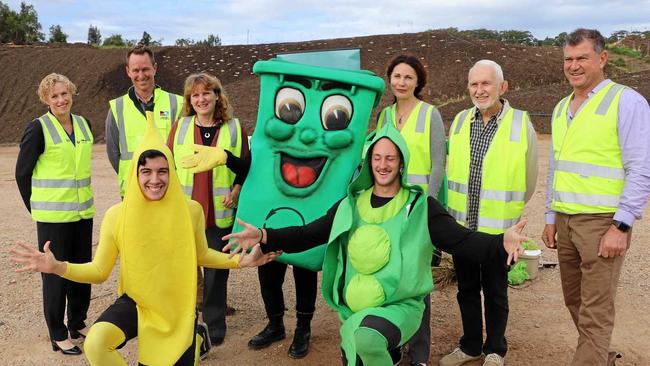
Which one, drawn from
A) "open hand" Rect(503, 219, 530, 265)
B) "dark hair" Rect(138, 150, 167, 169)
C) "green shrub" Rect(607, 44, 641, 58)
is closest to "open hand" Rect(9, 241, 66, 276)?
"dark hair" Rect(138, 150, 167, 169)

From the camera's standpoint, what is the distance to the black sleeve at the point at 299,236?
310 cm

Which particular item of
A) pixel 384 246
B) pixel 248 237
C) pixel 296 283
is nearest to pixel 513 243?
pixel 384 246

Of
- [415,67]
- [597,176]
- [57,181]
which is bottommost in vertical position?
[57,181]

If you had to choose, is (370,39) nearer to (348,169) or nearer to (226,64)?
(226,64)

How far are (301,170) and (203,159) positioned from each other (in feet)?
1.99

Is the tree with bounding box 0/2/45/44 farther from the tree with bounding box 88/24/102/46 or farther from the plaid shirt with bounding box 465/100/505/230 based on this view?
the plaid shirt with bounding box 465/100/505/230

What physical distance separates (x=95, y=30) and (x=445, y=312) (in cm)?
3741

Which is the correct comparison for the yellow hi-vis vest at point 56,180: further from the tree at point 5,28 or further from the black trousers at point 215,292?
the tree at point 5,28

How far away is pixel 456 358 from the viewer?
3760mm

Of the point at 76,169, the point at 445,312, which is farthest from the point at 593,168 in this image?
the point at 76,169

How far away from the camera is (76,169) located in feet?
13.2

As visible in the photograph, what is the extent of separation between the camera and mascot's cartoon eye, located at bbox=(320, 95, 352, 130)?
3.66 meters

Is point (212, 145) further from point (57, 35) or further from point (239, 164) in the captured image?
point (57, 35)

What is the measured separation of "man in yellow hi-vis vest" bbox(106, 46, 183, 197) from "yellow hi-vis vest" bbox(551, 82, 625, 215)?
2695mm
